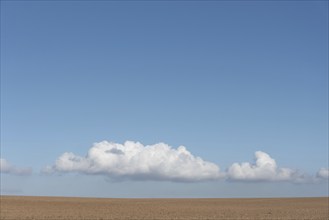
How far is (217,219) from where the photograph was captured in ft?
181

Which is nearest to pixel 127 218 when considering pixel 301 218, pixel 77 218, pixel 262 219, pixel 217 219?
pixel 77 218

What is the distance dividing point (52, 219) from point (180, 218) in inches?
621

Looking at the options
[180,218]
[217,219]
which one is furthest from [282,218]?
[180,218]

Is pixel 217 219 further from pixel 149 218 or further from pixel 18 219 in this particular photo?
pixel 18 219

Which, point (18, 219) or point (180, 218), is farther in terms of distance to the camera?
point (180, 218)

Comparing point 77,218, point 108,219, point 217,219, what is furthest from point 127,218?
point 217,219

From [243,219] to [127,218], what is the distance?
14484mm

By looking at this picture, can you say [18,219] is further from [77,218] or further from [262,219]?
[262,219]

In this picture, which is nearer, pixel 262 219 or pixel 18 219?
pixel 18 219

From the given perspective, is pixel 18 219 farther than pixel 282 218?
No

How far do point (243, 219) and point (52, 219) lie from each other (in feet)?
77.0

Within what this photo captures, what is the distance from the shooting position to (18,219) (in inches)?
2055

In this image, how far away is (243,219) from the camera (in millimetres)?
55375

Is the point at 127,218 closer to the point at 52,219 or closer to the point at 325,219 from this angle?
the point at 52,219
